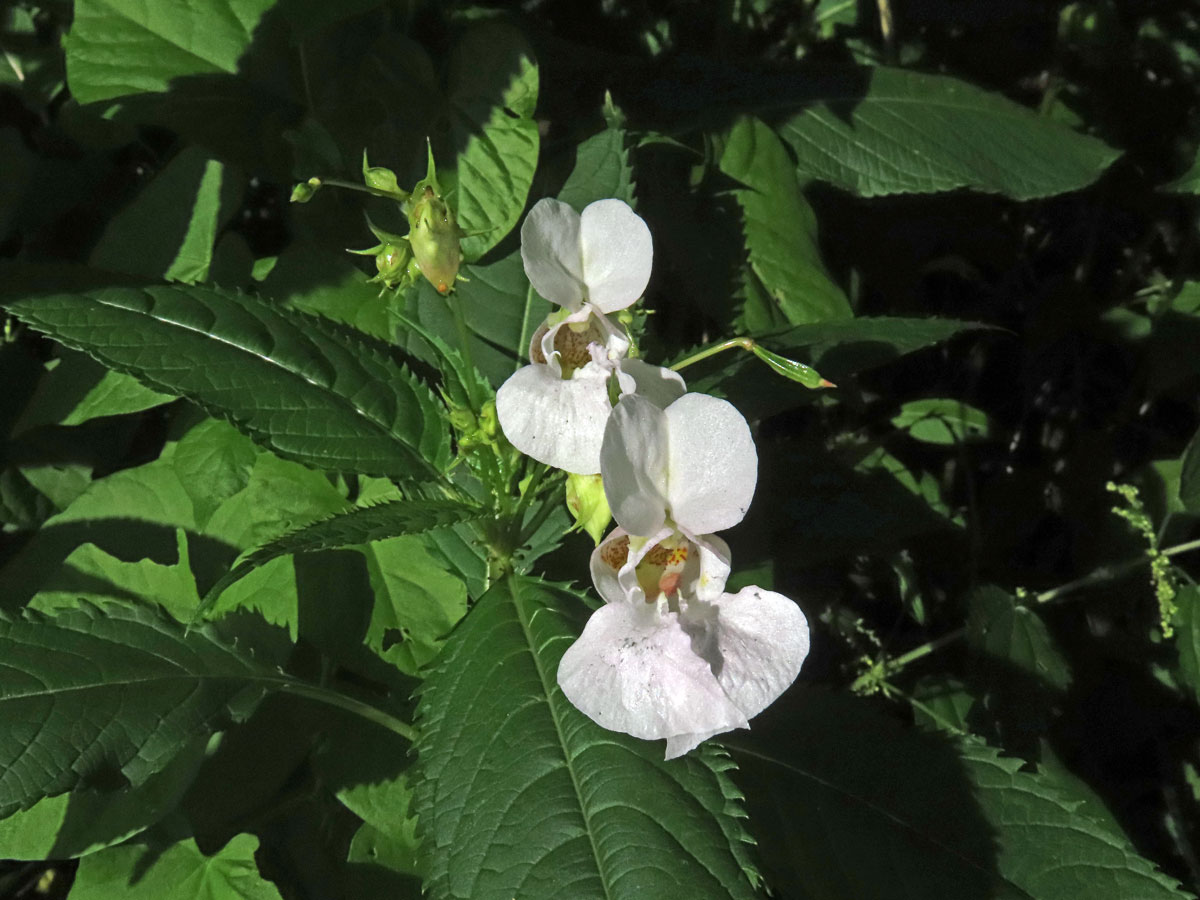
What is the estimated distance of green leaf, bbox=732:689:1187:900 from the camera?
1464 mm

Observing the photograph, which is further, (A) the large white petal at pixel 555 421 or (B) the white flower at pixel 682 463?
(A) the large white petal at pixel 555 421

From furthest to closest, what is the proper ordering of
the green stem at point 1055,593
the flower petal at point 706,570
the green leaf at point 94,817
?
the green stem at point 1055,593
the green leaf at point 94,817
the flower petal at point 706,570

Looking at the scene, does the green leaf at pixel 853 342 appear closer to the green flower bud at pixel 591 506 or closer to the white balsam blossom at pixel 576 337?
the white balsam blossom at pixel 576 337

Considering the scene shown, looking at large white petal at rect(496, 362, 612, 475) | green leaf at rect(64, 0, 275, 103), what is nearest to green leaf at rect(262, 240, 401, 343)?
green leaf at rect(64, 0, 275, 103)

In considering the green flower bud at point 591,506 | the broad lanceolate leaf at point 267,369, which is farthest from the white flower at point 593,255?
the broad lanceolate leaf at point 267,369

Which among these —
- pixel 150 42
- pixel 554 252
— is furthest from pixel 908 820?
pixel 150 42

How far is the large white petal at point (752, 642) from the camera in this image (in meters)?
1.06

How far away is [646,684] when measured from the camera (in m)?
1.04

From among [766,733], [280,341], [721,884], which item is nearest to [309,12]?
[280,341]

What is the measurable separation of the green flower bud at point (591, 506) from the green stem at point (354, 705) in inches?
21.2

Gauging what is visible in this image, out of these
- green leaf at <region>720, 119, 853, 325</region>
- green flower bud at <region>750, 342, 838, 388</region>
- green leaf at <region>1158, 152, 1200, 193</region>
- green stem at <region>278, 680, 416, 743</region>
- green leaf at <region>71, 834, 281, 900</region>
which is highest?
green flower bud at <region>750, 342, 838, 388</region>

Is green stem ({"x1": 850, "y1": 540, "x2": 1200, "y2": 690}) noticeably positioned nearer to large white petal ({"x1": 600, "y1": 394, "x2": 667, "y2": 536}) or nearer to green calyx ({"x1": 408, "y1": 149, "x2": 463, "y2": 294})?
large white petal ({"x1": 600, "y1": 394, "x2": 667, "y2": 536})

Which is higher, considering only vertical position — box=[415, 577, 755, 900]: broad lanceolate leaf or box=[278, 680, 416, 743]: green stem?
box=[415, 577, 755, 900]: broad lanceolate leaf

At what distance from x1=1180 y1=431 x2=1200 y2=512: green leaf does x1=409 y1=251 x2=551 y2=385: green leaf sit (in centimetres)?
125
